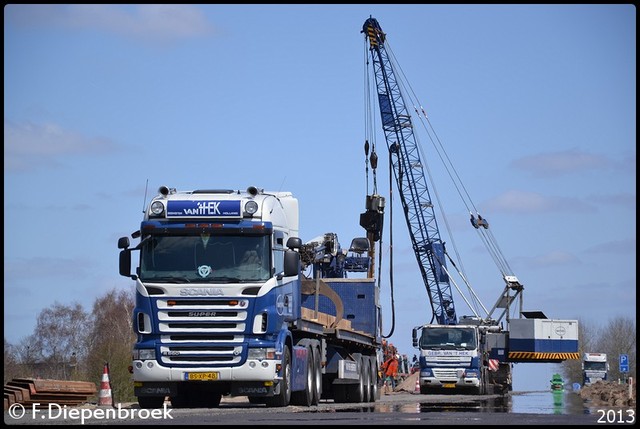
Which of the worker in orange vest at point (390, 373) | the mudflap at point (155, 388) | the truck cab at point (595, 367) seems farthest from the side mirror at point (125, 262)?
the truck cab at point (595, 367)

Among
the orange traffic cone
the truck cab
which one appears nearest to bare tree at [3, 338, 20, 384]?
the truck cab

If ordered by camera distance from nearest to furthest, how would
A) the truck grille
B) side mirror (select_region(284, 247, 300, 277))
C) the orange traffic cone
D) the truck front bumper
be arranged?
the truck grille < the truck front bumper < side mirror (select_region(284, 247, 300, 277)) < the orange traffic cone

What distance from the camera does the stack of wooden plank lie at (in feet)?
79.7

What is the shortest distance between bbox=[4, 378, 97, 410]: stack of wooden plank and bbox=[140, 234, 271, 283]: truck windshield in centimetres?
350

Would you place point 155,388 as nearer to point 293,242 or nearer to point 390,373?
point 293,242

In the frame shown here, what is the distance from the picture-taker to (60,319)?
113562 millimetres

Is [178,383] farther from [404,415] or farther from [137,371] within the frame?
[404,415]

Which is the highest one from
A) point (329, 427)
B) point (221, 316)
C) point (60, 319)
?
point (60, 319)

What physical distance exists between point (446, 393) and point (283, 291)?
85.7 feet

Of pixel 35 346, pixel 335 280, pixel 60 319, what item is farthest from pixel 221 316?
pixel 60 319

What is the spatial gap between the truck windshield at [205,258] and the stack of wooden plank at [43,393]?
3.50m

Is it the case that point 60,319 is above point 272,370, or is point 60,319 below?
above

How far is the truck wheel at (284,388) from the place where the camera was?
23.7 meters

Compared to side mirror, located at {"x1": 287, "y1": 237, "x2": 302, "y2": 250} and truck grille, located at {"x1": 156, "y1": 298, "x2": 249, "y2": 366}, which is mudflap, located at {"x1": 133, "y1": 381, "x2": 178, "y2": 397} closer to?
truck grille, located at {"x1": 156, "y1": 298, "x2": 249, "y2": 366}
